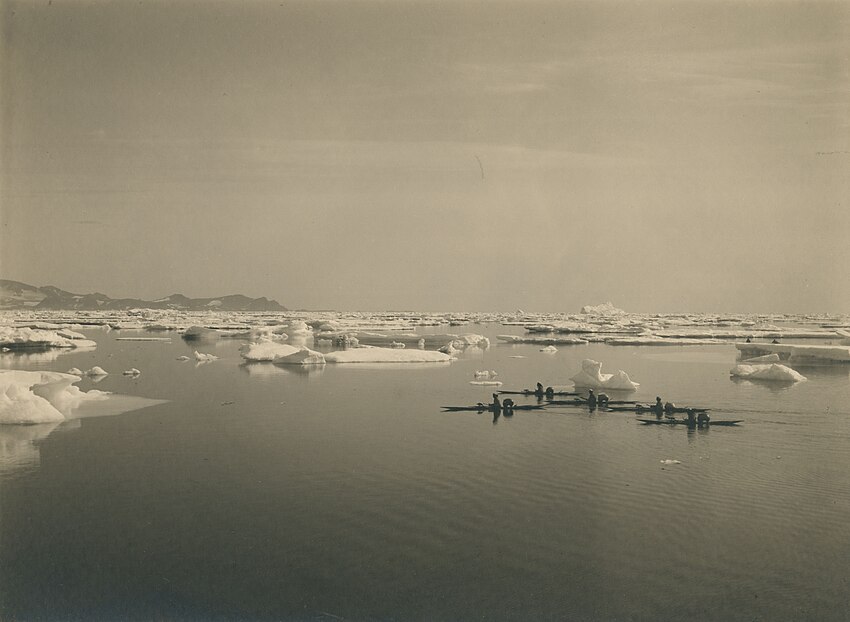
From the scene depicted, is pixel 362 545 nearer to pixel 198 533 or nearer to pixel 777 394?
pixel 198 533

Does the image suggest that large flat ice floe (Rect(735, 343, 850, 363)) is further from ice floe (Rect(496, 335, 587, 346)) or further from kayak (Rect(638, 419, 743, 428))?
kayak (Rect(638, 419, 743, 428))

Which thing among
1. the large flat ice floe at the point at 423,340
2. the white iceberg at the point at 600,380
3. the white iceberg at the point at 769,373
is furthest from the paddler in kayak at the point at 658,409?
the large flat ice floe at the point at 423,340

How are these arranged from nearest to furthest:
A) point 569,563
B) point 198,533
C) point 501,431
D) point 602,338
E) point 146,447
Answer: point 569,563
point 198,533
point 146,447
point 501,431
point 602,338

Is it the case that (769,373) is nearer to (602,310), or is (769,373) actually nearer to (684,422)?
(684,422)

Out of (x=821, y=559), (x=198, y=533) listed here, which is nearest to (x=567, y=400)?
(x=821, y=559)

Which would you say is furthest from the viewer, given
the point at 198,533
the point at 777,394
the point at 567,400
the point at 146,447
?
the point at 777,394

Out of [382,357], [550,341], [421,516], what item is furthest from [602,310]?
[421,516]
